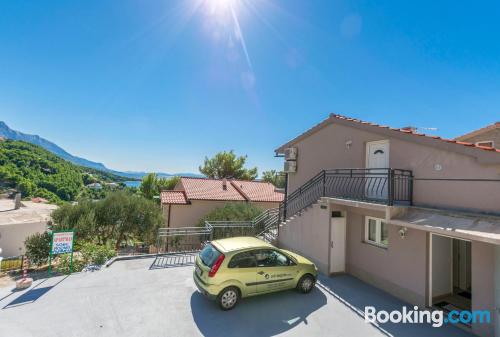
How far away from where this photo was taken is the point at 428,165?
7.10m

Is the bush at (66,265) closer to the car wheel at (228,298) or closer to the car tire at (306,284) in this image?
the car wheel at (228,298)

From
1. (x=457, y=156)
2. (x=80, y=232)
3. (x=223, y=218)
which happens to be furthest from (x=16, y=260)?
(x=457, y=156)

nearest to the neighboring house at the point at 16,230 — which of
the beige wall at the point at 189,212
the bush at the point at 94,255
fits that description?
the beige wall at the point at 189,212

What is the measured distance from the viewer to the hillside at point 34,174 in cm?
4888

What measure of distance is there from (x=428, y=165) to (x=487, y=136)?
783 cm

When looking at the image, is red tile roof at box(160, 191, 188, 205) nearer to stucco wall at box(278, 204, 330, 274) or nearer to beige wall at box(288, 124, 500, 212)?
stucco wall at box(278, 204, 330, 274)

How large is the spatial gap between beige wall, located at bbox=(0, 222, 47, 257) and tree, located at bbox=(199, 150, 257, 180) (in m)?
23.8

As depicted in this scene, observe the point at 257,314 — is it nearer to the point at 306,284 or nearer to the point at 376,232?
the point at 306,284

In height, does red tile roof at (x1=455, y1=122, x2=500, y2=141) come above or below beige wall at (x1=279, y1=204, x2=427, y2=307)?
above

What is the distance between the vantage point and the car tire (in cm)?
753

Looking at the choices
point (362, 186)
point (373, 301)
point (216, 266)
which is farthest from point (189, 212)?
point (373, 301)

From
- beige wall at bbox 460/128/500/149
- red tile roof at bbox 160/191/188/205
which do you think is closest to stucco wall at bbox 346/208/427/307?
beige wall at bbox 460/128/500/149

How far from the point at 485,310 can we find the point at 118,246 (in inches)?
719

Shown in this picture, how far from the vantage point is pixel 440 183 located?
22.2ft
